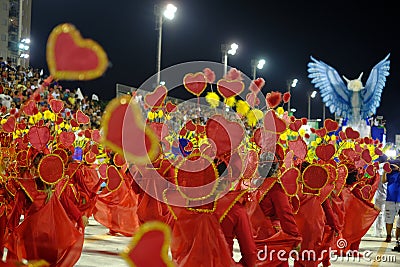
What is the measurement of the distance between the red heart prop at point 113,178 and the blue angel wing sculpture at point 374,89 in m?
20.6

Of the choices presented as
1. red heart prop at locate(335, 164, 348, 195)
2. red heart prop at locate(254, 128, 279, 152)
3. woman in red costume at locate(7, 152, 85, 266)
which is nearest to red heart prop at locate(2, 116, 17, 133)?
woman in red costume at locate(7, 152, 85, 266)

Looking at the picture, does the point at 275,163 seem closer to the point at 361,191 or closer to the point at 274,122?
the point at 274,122

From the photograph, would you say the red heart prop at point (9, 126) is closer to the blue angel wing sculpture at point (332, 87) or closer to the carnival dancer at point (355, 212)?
the carnival dancer at point (355, 212)

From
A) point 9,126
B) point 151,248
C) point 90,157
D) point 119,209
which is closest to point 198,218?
point 151,248

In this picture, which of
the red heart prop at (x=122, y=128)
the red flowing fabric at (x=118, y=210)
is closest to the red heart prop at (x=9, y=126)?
the red flowing fabric at (x=118, y=210)

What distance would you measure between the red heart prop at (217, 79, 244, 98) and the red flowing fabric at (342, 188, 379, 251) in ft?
7.58

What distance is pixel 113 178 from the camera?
911cm

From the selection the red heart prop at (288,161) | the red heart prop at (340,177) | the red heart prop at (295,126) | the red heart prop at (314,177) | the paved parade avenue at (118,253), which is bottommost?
the paved parade avenue at (118,253)

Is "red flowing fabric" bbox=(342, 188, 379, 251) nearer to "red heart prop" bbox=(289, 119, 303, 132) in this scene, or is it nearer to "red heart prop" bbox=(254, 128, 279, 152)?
"red heart prop" bbox=(289, 119, 303, 132)

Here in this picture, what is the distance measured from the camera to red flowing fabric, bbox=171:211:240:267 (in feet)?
13.0

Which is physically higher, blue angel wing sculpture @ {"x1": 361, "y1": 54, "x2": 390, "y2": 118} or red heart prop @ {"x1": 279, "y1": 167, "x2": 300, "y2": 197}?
blue angel wing sculpture @ {"x1": 361, "y1": 54, "x2": 390, "y2": 118}

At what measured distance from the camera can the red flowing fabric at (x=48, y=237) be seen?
5.14 meters

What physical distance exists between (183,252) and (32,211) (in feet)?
6.02

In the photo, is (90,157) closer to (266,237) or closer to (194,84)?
(194,84)
